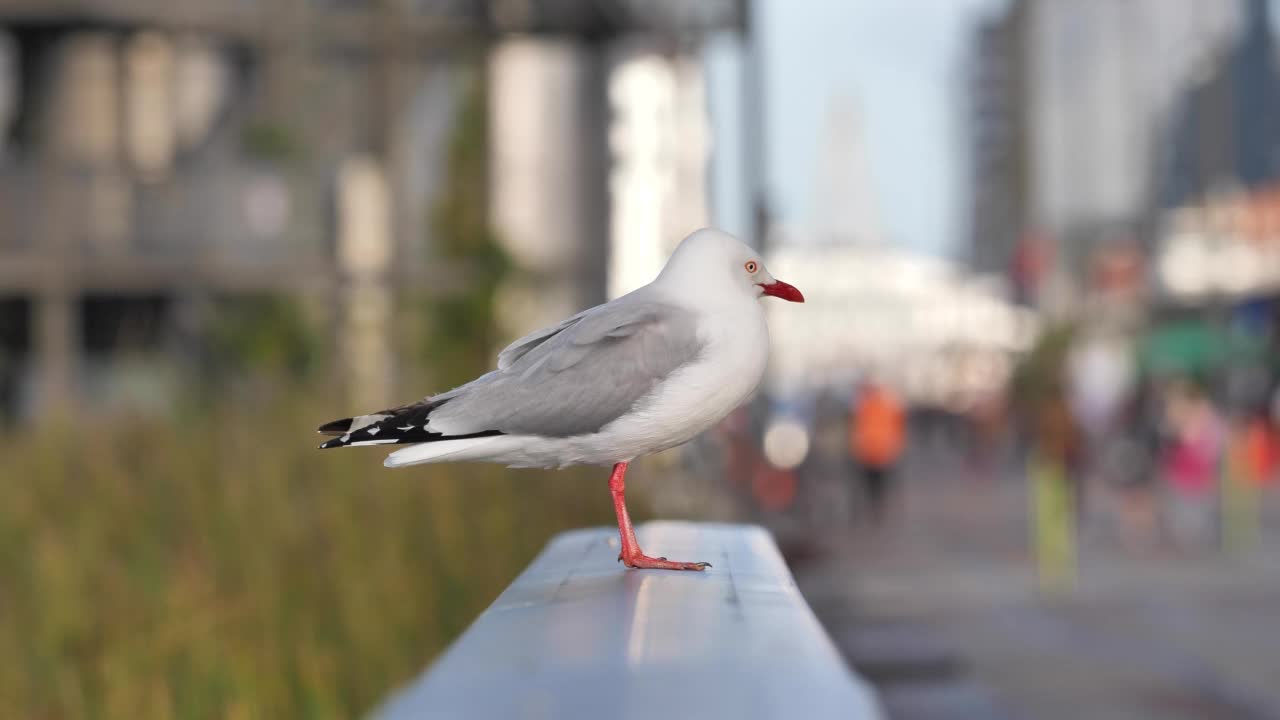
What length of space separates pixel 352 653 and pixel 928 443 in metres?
53.9

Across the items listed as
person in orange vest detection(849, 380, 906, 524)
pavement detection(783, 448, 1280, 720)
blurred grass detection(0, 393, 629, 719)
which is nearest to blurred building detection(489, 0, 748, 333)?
person in orange vest detection(849, 380, 906, 524)

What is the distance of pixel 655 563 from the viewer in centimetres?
137

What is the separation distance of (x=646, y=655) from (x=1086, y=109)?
138511mm

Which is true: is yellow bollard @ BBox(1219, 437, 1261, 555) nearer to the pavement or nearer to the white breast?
the pavement

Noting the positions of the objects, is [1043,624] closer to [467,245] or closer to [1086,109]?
[467,245]

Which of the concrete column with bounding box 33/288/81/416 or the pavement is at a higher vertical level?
the concrete column with bounding box 33/288/81/416

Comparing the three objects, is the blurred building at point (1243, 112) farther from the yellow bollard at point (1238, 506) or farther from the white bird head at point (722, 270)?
the white bird head at point (722, 270)

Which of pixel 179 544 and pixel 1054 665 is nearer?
pixel 179 544

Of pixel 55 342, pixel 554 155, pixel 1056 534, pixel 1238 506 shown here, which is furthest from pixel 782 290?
pixel 1238 506

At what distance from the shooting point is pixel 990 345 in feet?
270

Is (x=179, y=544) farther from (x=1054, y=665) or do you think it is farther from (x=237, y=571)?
(x=1054, y=665)

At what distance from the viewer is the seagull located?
113 centimetres

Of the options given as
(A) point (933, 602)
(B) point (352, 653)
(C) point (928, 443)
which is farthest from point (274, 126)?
(C) point (928, 443)

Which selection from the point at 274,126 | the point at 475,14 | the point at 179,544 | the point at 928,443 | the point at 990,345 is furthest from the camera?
the point at 990,345
